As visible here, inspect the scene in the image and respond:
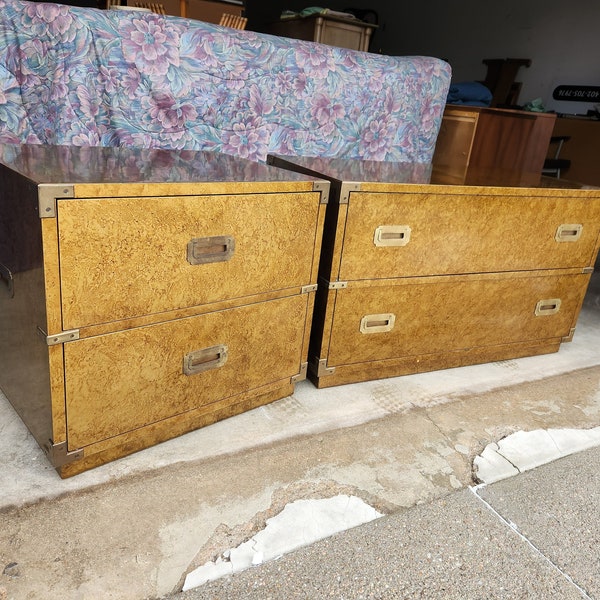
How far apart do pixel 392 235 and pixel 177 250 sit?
54cm

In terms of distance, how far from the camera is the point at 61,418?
0.90m

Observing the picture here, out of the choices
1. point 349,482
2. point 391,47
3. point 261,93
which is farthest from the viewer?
point 391,47

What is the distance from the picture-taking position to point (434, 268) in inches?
53.0

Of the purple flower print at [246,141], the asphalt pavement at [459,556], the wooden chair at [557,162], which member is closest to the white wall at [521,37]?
the wooden chair at [557,162]

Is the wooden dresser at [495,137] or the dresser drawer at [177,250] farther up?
the wooden dresser at [495,137]

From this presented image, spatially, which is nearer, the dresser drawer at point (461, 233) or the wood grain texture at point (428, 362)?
the dresser drawer at point (461, 233)

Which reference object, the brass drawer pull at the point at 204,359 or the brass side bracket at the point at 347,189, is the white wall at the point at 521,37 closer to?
the brass side bracket at the point at 347,189

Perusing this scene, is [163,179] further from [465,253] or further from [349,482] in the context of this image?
[465,253]

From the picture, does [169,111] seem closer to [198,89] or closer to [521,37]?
[198,89]

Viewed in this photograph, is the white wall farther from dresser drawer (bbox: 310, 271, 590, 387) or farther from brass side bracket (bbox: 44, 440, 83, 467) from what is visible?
brass side bracket (bbox: 44, 440, 83, 467)

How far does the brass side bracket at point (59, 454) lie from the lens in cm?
90

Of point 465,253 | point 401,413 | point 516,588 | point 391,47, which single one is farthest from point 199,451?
point 391,47

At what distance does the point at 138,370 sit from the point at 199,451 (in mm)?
223

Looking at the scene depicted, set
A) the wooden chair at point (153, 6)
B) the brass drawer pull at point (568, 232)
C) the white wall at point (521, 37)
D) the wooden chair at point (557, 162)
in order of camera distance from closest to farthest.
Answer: the brass drawer pull at point (568, 232)
the wooden chair at point (153, 6)
the wooden chair at point (557, 162)
the white wall at point (521, 37)
